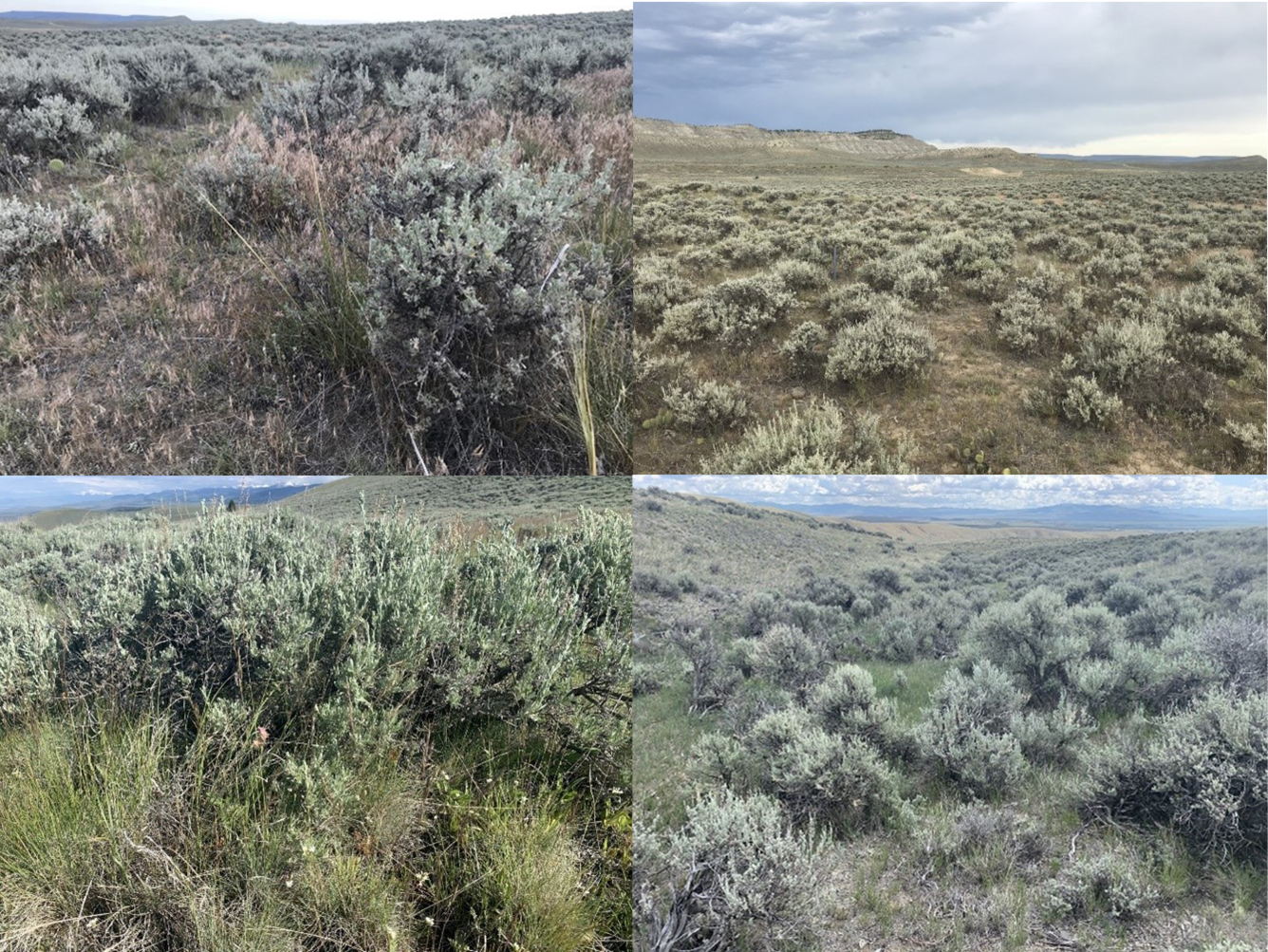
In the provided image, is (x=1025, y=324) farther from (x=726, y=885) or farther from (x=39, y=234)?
(x=39, y=234)

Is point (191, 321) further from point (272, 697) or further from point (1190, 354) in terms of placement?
point (1190, 354)

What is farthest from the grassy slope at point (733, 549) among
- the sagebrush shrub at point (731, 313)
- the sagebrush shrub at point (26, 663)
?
the sagebrush shrub at point (731, 313)

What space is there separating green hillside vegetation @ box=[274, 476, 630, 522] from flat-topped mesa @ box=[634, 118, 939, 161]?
11.5 metres

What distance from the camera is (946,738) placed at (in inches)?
143

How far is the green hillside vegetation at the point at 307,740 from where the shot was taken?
2422mm

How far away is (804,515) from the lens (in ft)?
15.0

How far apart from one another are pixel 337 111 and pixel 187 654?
6.84 meters

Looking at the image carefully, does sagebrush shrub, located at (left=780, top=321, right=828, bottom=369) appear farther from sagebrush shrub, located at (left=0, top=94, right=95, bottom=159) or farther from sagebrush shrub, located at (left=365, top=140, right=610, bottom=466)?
sagebrush shrub, located at (left=0, top=94, right=95, bottom=159)

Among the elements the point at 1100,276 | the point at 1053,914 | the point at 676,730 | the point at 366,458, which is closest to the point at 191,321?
the point at 366,458

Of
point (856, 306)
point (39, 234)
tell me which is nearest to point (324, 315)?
point (39, 234)

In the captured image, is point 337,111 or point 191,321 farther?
point 337,111

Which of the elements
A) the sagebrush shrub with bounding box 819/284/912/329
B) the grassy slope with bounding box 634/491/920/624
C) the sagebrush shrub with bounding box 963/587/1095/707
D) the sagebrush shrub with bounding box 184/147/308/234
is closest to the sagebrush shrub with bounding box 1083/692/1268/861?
the sagebrush shrub with bounding box 963/587/1095/707

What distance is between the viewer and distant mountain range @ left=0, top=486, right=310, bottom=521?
3.50m

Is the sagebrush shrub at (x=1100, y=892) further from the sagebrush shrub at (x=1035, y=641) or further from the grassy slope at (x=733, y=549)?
the grassy slope at (x=733, y=549)
